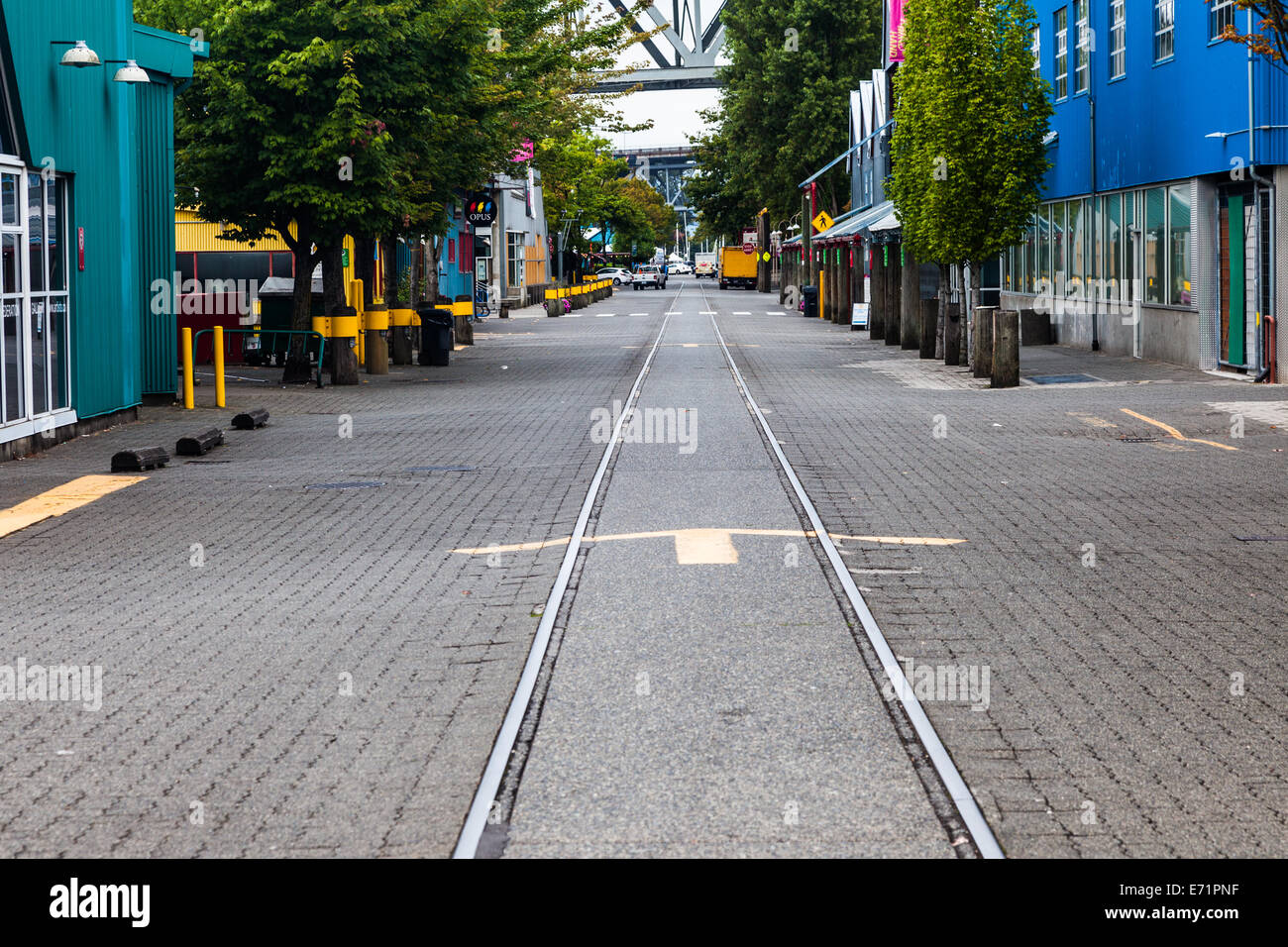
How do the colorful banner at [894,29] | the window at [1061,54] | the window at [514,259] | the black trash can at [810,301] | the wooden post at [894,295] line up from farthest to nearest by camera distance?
the window at [514,259] < the black trash can at [810,301] < the colorful banner at [894,29] < the wooden post at [894,295] < the window at [1061,54]

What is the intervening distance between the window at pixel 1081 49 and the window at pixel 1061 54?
2.04 ft

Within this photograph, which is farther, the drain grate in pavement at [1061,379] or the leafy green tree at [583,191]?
the leafy green tree at [583,191]

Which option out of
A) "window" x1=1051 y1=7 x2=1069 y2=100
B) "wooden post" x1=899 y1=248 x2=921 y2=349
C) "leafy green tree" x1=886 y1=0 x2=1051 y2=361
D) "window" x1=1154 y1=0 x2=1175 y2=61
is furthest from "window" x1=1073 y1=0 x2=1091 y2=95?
"wooden post" x1=899 y1=248 x2=921 y2=349

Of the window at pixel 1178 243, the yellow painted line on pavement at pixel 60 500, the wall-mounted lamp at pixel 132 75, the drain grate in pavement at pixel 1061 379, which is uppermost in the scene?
the wall-mounted lamp at pixel 132 75

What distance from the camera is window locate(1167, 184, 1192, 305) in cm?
2939

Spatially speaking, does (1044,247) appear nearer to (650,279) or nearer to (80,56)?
(80,56)

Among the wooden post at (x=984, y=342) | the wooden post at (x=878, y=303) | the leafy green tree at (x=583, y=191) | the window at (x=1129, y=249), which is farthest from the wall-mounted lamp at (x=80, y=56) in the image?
the leafy green tree at (x=583, y=191)

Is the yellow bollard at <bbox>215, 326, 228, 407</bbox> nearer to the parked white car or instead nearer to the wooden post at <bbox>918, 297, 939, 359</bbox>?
the wooden post at <bbox>918, 297, 939, 359</bbox>

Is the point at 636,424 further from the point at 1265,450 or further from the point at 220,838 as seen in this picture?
the point at 220,838

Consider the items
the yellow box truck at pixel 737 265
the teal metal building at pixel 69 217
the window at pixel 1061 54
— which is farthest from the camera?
the yellow box truck at pixel 737 265

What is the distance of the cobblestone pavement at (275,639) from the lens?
234 inches

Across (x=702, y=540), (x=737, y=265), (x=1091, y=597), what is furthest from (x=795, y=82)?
(x=1091, y=597)

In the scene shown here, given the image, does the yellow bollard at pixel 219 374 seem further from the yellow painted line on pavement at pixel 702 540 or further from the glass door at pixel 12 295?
the yellow painted line on pavement at pixel 702 540
